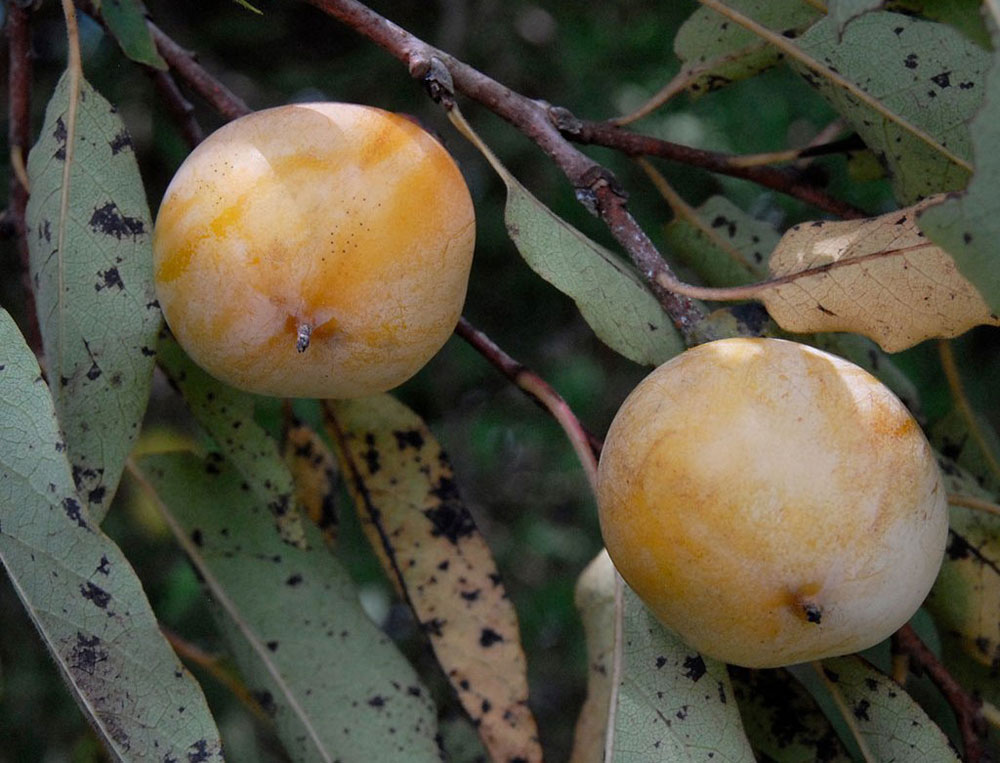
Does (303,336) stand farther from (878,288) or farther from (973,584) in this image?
(973,584)

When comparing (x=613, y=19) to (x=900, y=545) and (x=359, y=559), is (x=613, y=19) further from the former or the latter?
(x=900, y=545)

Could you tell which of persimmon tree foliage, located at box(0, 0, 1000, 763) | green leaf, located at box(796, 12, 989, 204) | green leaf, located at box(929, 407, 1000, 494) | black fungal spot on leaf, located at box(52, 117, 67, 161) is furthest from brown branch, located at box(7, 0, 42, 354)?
green leaf, located at box(929, 407, 1000, 494)

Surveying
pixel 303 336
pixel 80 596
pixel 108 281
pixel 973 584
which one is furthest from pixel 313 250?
pixel 973 584

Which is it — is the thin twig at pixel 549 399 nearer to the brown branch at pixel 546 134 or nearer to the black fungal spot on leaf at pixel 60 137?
the brown branch at pixel 546 134

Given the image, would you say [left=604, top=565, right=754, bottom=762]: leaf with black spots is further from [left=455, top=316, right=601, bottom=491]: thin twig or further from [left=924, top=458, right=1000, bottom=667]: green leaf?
[left=924, top=458, right=1000, bottom=667]: green leaf

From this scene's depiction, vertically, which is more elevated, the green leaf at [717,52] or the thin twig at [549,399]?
the green leaf at [717,52]

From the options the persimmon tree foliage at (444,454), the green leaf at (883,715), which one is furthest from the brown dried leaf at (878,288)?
the green leaf at (883,715)

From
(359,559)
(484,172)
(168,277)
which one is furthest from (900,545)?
(484,172)
